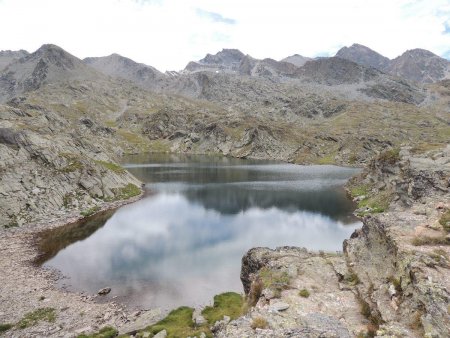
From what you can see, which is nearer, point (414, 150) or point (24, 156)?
point (24, 156)

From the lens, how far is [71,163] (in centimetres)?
8694

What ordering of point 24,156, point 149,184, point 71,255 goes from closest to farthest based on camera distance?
point 71,255
point 24,156
point 149,184

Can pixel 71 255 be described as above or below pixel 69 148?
below

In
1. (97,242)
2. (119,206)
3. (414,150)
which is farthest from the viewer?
(414,150)

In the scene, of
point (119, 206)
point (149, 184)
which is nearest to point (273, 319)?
point (119, 206)

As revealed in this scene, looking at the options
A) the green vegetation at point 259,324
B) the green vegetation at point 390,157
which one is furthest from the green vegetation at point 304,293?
the green vegetation at point 390,157

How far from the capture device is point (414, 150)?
Answer: 304ft

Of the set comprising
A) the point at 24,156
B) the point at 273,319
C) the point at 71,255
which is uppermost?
the point at 24,156

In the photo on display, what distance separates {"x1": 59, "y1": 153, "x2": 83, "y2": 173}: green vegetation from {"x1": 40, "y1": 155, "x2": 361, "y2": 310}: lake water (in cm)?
1543

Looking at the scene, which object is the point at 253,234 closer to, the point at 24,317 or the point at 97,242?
the point at 97,242

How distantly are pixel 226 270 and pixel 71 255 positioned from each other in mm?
24592

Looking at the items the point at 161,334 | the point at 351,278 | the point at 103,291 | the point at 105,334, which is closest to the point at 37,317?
the point at 103,291

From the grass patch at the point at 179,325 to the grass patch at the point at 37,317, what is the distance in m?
11.4

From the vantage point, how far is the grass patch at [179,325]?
2742 centimetres
